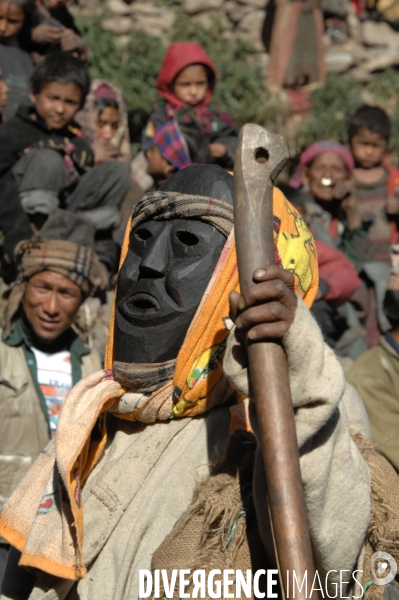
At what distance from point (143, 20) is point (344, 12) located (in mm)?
2640

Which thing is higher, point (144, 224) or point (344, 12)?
point (344, 12)

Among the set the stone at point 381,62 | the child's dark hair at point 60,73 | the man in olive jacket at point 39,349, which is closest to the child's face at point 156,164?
the child's dark hair at point 60,73

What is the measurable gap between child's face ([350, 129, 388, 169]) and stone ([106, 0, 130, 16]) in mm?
3812

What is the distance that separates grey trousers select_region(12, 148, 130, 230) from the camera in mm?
5961

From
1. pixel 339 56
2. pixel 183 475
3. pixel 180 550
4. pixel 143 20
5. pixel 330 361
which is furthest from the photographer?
pixel 339 56

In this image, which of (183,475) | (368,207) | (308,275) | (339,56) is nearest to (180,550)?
(183,475)

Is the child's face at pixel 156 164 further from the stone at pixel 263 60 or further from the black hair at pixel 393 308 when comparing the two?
the stone at pixel 263 60

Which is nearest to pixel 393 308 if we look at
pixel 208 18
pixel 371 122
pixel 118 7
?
pixel 371 122

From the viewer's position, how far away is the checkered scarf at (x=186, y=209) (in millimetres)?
2930

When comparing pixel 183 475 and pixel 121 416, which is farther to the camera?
pixel 121 416

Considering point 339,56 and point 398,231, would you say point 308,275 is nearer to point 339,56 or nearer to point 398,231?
point 398,231

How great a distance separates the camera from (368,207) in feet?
23.7

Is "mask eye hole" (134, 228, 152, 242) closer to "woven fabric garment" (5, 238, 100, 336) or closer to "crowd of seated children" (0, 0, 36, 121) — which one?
"woven fabric garment" (5, 238, 100, 336)

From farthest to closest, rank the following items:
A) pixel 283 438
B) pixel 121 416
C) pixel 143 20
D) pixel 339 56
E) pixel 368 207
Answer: pixel 339 56 → pixel 143 20 → pixel 368 207 → pixel 121 416 → pixel 283 438
